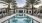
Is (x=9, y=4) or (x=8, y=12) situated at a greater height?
(x=9, y=4)

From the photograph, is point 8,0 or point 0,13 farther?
point 8,0

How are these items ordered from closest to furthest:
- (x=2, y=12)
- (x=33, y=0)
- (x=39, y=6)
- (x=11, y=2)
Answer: (x=2, y=12)
(x=39, y=6)
(x=11, y=2)
(x=33, y=0)

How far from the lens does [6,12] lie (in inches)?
440

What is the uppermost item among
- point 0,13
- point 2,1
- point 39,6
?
point 2,1

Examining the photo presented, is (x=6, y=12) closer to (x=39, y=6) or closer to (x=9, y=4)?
(x=9, y=4)

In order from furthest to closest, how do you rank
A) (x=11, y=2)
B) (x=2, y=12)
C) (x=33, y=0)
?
1. (x=33, y=0)
2. (x=11, y=2)
3. (x=2, y=12)

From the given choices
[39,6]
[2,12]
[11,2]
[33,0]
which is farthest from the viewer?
[33,0]

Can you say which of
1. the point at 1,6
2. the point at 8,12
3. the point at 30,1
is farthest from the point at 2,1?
the point at 30,1

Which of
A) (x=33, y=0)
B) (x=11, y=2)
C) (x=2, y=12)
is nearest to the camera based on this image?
(x=2, y=12)

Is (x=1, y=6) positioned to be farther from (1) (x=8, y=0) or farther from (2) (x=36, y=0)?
(2) (x=36, y=0)

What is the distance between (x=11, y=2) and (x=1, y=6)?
71.4 inches

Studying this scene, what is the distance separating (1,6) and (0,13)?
2.84 ft

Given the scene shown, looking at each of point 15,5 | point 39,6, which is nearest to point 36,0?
point 39,6

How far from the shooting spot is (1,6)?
10984 millimetres
